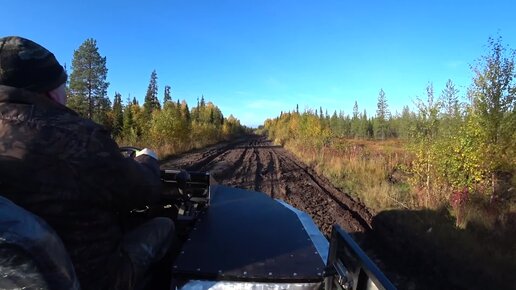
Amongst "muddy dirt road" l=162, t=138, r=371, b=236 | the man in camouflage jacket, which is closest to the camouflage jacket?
the man in camouflage jacket

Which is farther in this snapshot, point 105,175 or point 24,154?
point 105,175

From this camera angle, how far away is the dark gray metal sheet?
81.8 inches

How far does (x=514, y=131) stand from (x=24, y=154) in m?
10.1

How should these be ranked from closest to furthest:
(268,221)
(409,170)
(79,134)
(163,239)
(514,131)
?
(79,134), (163,239), (268,221), (514,131), (409,170)

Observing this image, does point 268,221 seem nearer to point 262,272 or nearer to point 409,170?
point 262,272

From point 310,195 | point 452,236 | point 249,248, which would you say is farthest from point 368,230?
point 249,248

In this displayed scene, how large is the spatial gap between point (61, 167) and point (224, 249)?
1088 millimetres

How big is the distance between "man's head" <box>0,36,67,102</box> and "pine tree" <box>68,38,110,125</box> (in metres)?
45.4

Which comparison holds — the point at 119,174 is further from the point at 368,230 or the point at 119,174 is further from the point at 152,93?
the point at 152,93

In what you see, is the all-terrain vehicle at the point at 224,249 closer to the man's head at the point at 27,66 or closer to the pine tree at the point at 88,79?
the man's head at the point at 27,66

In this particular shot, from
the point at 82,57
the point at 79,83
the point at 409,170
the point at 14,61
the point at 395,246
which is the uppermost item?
the point at 82,57

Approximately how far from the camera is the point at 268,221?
2990mm

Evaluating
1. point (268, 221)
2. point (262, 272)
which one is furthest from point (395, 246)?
point (262, 272)

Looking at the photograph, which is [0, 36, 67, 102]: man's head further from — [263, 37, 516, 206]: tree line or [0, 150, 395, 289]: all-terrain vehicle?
[263, 37, 516, 206]: tree line
